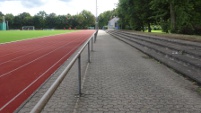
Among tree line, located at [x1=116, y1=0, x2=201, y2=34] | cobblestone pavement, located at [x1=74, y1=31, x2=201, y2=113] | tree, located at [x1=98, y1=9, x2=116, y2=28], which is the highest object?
tree, located at [x1=98, y1=9, x2=116, y2=28]

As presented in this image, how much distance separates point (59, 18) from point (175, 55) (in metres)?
105

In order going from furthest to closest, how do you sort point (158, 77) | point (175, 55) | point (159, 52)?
point (159, 52) → point (175, 55) → point (158, 77)

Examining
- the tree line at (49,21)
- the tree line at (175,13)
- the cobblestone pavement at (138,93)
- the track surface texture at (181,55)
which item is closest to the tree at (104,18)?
the tree line at (49,21)

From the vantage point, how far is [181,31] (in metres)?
22.7

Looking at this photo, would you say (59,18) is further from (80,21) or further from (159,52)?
(159,52)

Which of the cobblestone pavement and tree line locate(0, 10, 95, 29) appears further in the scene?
tree line locate(0, 10, 95, 29)

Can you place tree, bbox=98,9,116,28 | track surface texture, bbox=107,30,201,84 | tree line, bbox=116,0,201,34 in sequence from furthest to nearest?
tree, bbox=98,9,116,28
tree line, bbox=116,0,201,34
track surface texture, bbox=107,30,201,84

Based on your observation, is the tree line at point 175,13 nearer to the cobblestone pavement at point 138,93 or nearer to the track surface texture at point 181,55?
the track surface texture at point 181,55

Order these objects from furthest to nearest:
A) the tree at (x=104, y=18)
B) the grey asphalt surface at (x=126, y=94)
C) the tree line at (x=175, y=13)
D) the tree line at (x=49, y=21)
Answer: the tree at (x=104, y=18), the tree line at (x=49, y=21), the tree line at (x=175, y=13), the grey asphalt surface at (x=126, y=94)

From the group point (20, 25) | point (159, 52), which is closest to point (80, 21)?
point (20, 25)

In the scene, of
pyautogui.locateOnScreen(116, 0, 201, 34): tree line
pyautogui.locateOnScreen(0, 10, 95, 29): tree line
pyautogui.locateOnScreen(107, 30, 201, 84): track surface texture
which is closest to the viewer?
pyautogui.locateOnScreen(107, 30, 201, 84): track surface texture

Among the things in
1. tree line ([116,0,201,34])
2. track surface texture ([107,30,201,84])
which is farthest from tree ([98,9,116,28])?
track surface texture ([107,30,201,84])

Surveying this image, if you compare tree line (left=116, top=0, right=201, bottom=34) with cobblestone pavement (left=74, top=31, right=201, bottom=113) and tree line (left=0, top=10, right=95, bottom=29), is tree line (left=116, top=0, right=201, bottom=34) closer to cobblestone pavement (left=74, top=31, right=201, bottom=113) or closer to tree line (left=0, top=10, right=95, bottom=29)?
Answer: cobblestone pavement (left=74, top=31, right=201, bottom=113)

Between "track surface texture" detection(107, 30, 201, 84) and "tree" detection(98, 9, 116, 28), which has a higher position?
"tree" detection(98, 9, 116, 28)
